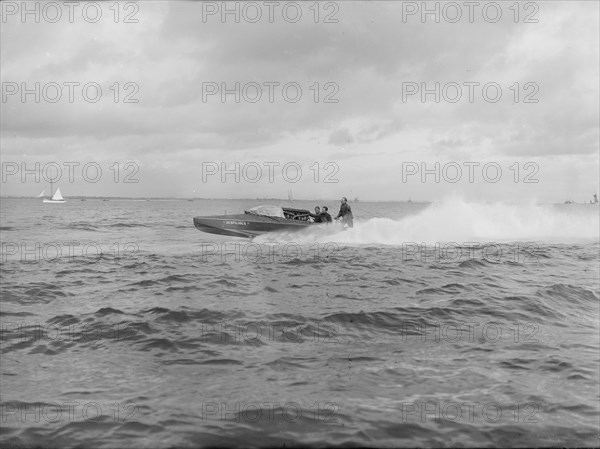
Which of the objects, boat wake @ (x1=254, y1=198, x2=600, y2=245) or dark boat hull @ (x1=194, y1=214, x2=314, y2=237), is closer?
dark boat hull @ (x1=194, y1=214, x2=314, y2=237)

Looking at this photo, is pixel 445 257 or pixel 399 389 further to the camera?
pixel 445 257

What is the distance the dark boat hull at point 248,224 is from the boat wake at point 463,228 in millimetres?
528

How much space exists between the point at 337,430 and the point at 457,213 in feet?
118

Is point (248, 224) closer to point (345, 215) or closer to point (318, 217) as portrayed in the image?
point (318, 217)

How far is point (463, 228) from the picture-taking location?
3781 centimetres

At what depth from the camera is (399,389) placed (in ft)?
22.0

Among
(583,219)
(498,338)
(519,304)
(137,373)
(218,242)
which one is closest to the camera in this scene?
(137,373)

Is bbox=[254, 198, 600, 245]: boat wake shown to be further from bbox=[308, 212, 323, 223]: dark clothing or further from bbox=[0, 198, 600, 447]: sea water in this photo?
bbox=[0, 198, 600, 447]: sea water

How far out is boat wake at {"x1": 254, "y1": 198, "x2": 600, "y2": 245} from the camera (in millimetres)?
28250

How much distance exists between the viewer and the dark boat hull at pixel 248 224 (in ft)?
85.7

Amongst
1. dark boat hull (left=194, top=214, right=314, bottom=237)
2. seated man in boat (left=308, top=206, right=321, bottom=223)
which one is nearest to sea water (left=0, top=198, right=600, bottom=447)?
dark boat hull (left=194, top=214, right=314, bottom=237)

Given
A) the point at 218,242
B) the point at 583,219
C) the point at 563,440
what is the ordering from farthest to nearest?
1. the point at 583,219
2. the point at 218,242
3. the point at 563,440

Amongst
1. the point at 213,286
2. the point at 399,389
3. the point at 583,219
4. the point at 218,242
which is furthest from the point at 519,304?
the point at 583,219

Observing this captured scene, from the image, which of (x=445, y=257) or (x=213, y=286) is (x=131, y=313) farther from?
(x=445, y=257)
